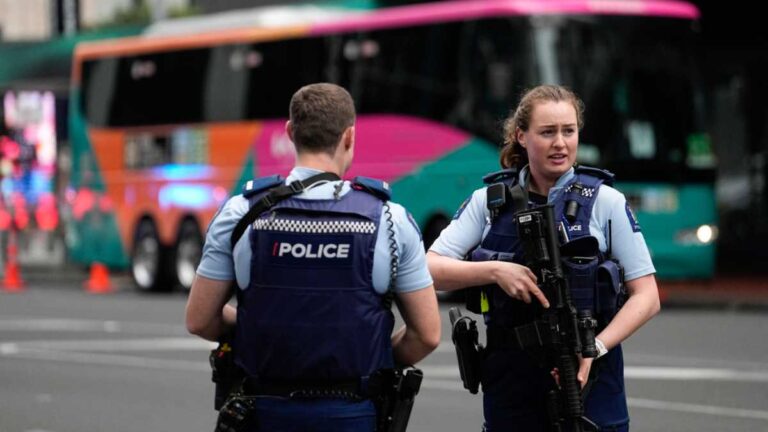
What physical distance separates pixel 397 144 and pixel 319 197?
16.4 meters

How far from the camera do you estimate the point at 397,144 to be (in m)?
21.1

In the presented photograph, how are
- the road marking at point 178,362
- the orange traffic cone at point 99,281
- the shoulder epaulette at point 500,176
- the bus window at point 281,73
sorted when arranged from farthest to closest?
the orange traffic cone at point 99,281, the bus window at point 281,73, the road marking at point 178,362, the shoulder epaulette at point 500,176

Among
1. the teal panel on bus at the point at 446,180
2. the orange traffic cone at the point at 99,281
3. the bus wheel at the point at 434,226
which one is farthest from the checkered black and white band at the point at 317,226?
the orange traffic cone at the point at 99,281

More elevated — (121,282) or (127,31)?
(127,31)

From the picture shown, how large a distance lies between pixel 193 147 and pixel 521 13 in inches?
262

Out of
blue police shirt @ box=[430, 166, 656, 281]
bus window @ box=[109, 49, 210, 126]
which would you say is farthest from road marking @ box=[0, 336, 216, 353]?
blue police shirt @ box=[430, 166, 656, 281]

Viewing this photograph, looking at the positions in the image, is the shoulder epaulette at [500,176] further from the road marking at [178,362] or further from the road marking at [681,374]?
the road marking at [681,374]

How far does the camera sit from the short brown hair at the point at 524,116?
525 centimetres

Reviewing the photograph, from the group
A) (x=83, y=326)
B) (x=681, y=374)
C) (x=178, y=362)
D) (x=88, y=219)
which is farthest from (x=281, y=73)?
(x=681, y=374)

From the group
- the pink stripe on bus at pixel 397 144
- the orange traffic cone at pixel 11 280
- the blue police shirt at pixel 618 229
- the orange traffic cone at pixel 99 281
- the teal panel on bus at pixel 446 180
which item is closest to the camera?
the blue police shirt at pixel 618 229

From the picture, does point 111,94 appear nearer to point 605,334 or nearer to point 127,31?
point 127,31

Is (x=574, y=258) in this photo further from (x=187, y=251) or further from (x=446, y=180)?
(x=187, y=251)

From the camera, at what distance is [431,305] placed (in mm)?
4789

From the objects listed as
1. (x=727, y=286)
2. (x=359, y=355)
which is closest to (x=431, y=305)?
(x=359, y=355)
